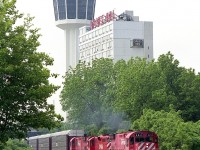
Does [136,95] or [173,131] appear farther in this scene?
[136,95]

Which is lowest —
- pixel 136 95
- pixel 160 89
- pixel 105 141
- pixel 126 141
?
pixel 105 141

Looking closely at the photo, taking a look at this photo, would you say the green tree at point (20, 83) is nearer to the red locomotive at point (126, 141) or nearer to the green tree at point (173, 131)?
the red locomotive at point (126, 141)

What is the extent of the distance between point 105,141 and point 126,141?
5640 millimetres

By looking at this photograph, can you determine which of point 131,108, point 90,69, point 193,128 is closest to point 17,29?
point 193,128

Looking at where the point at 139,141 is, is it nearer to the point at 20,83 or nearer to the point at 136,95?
the point at 20,83

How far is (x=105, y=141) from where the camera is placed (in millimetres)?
55375

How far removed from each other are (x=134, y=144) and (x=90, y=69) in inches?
2288

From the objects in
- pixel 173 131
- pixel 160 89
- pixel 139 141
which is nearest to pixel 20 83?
pixel 139 141

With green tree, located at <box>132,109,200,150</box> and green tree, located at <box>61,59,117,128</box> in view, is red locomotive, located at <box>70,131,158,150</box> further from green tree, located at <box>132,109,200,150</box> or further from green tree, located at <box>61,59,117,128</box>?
green tree, located at <box>61,59,117,128</box>

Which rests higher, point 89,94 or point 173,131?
point 89,94

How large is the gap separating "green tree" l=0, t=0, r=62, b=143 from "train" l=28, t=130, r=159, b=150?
1730 cm

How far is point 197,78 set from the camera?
8462cm

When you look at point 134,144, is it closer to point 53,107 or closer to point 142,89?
point 53,107

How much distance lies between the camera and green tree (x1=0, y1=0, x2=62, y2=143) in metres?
31.1
